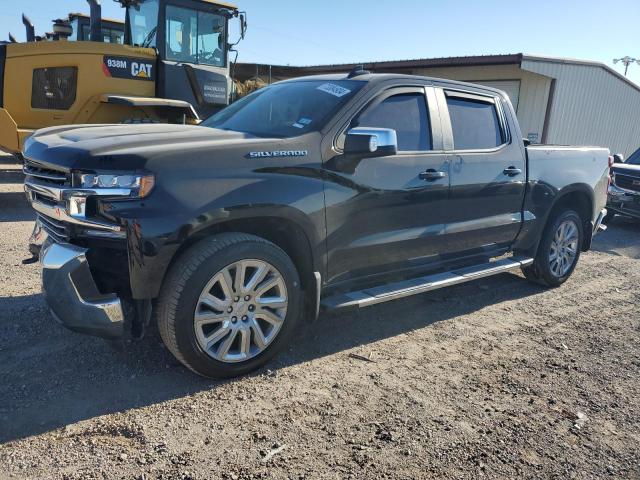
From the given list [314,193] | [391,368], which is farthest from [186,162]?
[391,368]

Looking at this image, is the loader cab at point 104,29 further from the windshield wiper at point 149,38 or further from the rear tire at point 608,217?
the rear tire at point 608,217

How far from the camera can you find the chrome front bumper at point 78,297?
3.01 meters

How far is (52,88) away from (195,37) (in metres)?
2.59

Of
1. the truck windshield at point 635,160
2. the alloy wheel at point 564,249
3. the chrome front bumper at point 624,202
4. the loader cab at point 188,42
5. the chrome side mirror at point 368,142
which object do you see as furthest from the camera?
the truck windshield at point 635,160

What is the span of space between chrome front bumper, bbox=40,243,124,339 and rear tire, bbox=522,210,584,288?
441cm

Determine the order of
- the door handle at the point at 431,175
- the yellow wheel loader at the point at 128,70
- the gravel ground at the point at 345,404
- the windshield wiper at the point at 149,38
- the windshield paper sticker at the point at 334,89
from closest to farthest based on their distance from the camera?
the gravel ground at the point at 345,404
the windshield paper sticker at the point at 334,89
the door handle at the point at 431,175
the yellow wheel loader at the point at 128,70
the windshield wiper at the point at 149,38

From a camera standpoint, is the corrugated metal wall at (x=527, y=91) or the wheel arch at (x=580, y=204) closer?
the wheel arch at (x=580, y=204)

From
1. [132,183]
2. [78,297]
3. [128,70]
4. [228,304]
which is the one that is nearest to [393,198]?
[228,304]

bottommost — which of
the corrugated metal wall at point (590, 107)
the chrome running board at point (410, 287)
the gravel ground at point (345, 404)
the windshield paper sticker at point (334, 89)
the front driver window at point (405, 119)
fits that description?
the gravel ground at point (345, 404)

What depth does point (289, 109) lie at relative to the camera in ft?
13.7

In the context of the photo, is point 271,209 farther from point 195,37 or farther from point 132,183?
point 195,37

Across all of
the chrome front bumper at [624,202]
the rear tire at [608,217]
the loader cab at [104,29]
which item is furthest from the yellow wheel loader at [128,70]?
the rear tire at [608,217]

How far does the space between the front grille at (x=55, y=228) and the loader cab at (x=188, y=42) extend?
6203 millimetres

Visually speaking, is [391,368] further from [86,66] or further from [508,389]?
[86,66]
